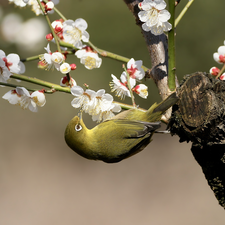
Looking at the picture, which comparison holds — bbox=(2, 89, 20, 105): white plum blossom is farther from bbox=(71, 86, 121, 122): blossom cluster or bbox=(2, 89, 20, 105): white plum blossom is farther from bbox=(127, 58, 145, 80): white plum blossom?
bbox=(127, 58, 145, 80): white plum blossom

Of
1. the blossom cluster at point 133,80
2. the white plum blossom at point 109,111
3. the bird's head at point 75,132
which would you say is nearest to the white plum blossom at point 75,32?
the blossom cluster at point 133,80

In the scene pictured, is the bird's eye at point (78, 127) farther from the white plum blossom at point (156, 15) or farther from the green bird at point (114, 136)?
the white plum blossom at point (156, 15)

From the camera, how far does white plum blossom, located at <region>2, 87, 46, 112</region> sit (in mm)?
1539

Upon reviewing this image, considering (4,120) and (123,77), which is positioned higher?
(4,120)

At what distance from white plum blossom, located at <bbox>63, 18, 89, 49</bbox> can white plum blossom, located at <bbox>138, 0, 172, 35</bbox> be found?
326mm

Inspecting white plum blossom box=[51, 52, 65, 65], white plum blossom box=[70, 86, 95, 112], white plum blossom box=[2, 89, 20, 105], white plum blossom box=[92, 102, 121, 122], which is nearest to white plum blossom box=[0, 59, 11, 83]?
white plum blossom box=[2, 89, 20, 105]

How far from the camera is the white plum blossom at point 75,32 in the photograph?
157 centimetres

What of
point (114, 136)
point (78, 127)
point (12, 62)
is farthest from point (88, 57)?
point (114, 136)

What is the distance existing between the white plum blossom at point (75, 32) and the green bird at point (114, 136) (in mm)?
556

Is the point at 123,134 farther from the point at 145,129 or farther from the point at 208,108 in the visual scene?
the point at 208,108

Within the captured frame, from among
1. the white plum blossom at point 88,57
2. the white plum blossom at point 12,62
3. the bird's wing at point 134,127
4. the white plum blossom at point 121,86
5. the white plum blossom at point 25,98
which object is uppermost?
the white plum blossom at point 12,62

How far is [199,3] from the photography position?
18.8ft

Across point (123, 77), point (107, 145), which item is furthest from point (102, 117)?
point (107, 145)

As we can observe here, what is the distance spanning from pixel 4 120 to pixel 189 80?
20.1 ft
